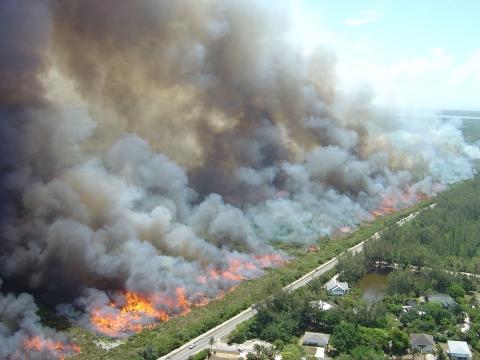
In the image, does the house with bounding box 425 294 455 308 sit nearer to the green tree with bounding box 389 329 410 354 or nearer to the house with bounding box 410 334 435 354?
the house with bounding box 410 334 435 354

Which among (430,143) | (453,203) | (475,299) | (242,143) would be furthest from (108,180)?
(430,143)

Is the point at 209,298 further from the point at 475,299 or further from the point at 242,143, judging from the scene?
the point at 242,143

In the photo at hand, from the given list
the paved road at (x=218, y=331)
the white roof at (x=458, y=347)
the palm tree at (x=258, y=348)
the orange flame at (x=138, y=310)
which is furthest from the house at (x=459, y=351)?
the orange flame at (x=138, y=310)

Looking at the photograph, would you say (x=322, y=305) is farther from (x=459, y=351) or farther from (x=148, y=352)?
(x=148, y=352)

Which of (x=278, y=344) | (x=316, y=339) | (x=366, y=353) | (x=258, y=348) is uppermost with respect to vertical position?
(x=258, y=348)

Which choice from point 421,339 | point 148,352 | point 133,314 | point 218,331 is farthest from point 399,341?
point 133,314

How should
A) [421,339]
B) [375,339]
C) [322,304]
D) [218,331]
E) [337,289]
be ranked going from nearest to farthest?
[375,339] < [421,339] < [218,331] < [322,304] < [337,289]
